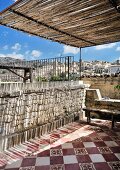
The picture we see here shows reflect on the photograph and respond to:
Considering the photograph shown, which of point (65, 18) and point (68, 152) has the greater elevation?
point (65, 18)

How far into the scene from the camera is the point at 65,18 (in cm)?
483

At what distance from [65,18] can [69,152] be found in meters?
3.56

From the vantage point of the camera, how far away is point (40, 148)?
494cm

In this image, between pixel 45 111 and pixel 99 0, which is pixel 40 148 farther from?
pixel 99 0

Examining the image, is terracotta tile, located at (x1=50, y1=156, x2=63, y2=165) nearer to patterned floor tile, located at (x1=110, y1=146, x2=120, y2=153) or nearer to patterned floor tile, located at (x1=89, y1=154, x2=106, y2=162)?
patterned floor tile, located at (x1=89, y1=154, x2=106, y2=162)

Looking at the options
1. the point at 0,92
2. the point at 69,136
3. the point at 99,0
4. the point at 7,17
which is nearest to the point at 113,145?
the point at 69,136

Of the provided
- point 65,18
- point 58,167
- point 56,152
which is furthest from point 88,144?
point 65,18

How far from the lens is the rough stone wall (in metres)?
4.62

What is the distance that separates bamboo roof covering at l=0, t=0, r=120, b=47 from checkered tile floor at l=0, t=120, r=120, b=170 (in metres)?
3.43

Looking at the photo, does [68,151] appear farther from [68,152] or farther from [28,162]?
[28,162]

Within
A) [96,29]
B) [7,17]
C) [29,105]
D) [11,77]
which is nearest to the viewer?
[7,17]

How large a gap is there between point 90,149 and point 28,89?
239cm

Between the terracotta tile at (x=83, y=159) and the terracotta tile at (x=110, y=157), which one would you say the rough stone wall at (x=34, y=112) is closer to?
the terracotta tile at (x=83, y=159)

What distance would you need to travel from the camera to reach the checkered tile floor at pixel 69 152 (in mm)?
4031
